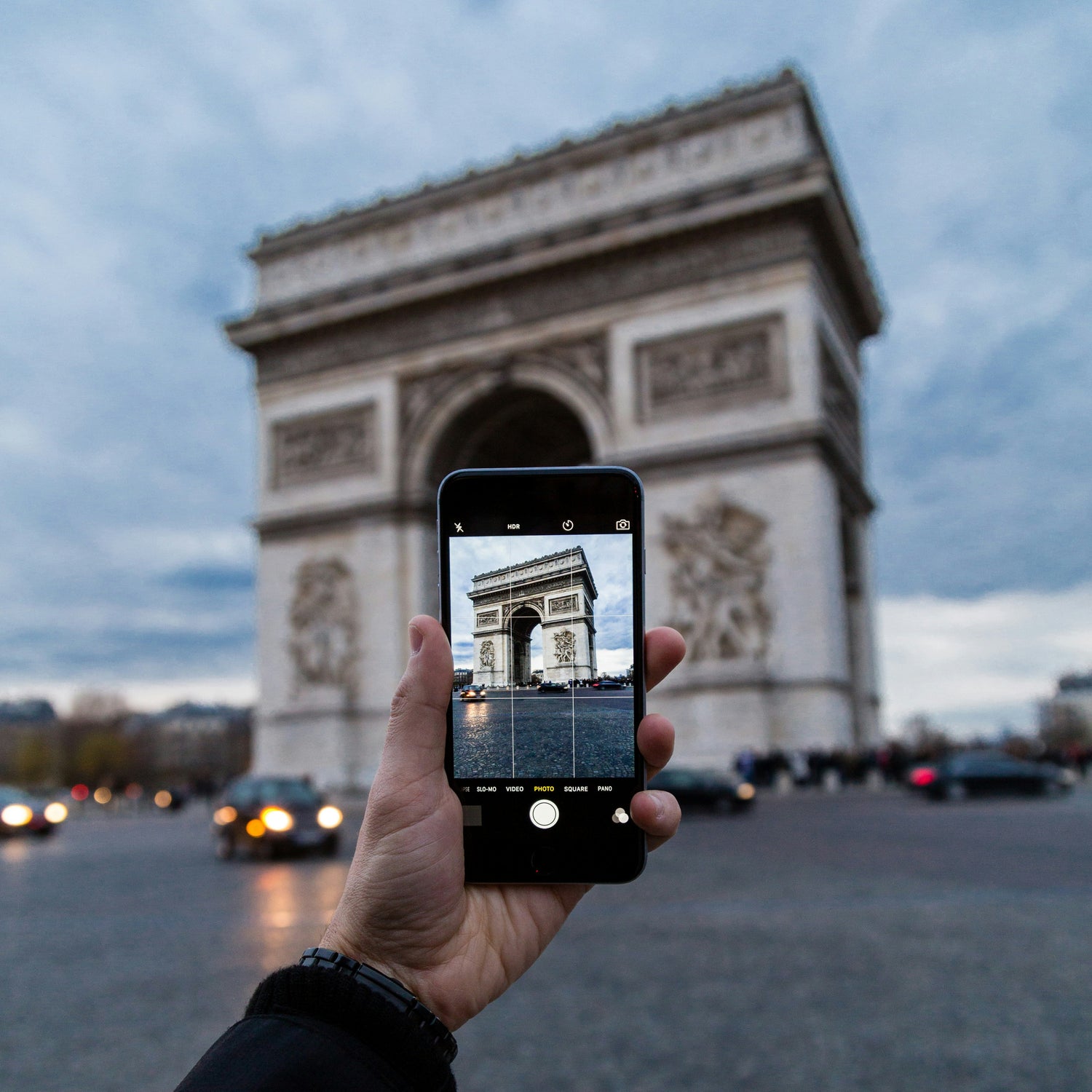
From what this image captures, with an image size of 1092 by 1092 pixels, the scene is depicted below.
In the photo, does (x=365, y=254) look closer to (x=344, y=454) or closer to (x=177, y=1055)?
(x=344, y=454)

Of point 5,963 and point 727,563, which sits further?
point 727,563

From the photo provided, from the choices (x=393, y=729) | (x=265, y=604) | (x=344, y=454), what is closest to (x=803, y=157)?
(x=344, y=454)

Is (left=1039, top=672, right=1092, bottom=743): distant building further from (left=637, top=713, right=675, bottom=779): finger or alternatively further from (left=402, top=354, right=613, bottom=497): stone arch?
(left=637, top=713, right=675, bottom=779): finger

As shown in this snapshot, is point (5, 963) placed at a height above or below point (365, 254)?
below

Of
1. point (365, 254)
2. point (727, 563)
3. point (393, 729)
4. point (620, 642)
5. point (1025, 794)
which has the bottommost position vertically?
point (1025, 794)

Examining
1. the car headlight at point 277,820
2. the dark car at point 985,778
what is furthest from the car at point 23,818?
the dark car at point 985,778

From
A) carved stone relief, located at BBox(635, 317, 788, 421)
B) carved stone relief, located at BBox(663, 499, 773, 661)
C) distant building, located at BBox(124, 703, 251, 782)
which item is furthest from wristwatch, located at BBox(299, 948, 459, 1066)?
distant building, located at BBox(124, 703, 251, 782)

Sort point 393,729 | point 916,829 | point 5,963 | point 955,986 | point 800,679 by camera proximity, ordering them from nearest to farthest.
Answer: point 393,729
point 955,986
point 5,963
point 916,829
point 800,679
